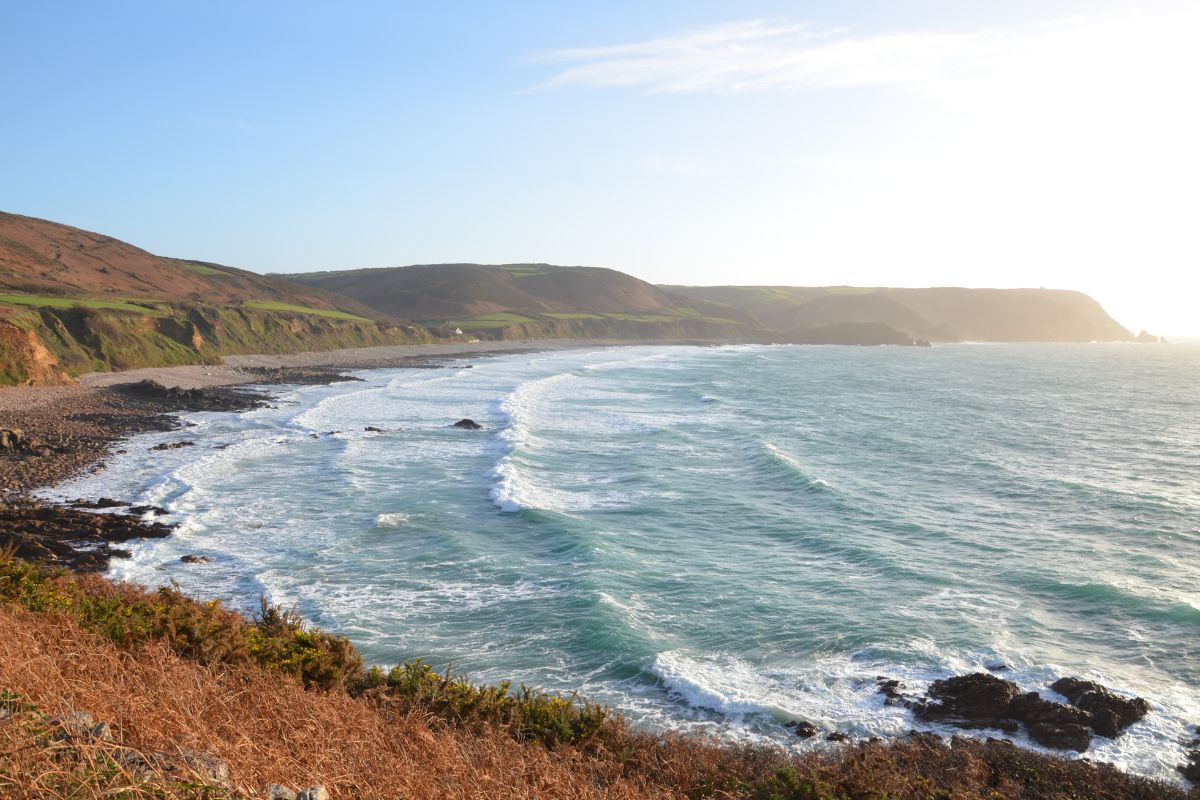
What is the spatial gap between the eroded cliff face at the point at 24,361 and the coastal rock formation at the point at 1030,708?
45275 mm

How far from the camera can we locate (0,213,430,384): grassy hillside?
4978 cm

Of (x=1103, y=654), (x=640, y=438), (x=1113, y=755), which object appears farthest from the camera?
(x=640, y=438)

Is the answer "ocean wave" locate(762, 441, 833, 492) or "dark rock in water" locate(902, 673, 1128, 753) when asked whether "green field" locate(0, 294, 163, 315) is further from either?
"dark rock in water" locate(902, 673, 1128, 753)

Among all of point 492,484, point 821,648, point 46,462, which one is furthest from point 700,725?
point 46,462

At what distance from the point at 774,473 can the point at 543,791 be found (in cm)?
2475

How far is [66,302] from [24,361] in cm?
1716

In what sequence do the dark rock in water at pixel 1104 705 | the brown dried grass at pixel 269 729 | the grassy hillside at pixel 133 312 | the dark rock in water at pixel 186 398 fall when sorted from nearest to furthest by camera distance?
the brown dried grass at pixel 269 729
the dark rock in water at pixel 1104 705
the dark rock in water at pixel 186 398
the grassy hillside at pixel 133 312

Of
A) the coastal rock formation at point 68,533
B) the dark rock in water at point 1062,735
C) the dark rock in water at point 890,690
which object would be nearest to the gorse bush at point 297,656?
the dark rock in water at point 890,690

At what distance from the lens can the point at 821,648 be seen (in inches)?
590

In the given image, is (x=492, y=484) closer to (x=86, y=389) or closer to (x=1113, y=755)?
(x=1113, y=755)

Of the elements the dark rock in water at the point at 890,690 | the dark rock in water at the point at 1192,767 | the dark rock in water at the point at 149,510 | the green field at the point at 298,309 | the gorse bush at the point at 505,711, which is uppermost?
the green field at the point at 298,309

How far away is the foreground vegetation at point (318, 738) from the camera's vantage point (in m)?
5.30

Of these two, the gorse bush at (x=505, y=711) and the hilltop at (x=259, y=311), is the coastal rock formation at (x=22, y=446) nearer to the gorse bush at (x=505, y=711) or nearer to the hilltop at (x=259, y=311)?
the hilltop at (x=259, y=311)

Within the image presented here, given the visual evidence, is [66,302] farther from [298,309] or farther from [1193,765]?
[1193,765]
